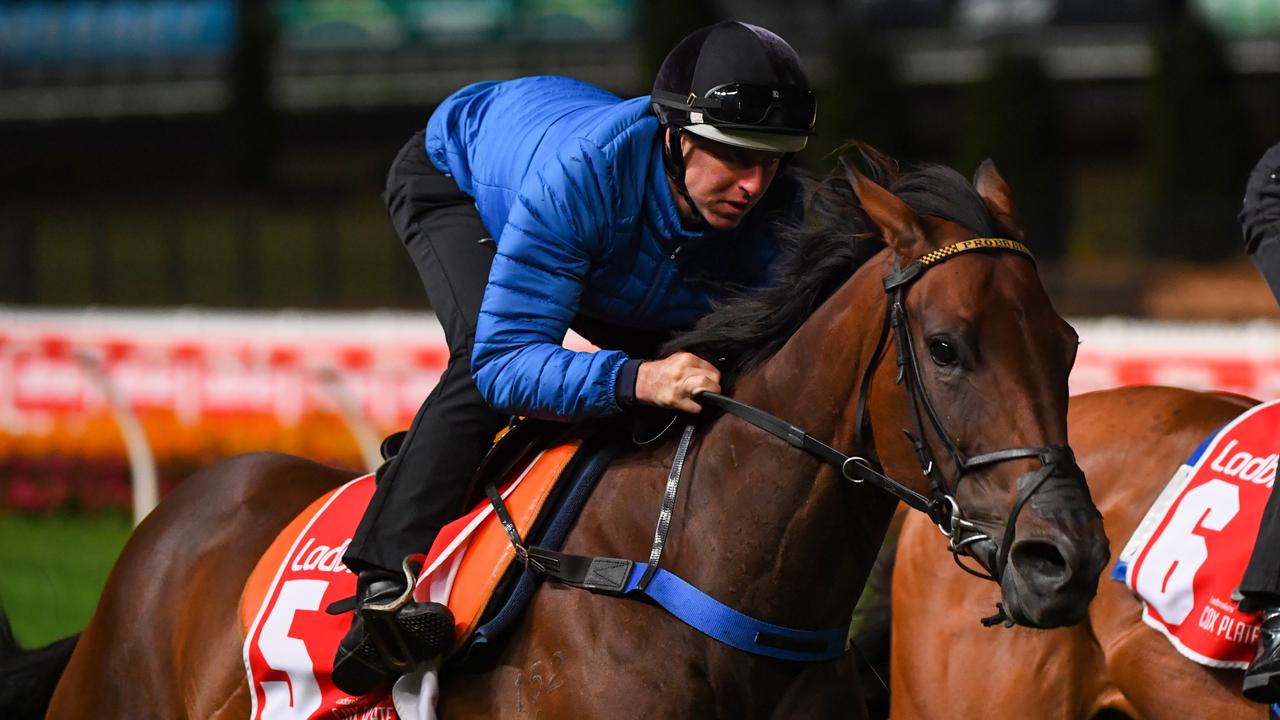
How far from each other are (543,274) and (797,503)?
26.9 inches

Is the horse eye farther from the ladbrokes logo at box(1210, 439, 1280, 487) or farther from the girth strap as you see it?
the ladbrokes logo at box(1210, 439, 1280, 487)

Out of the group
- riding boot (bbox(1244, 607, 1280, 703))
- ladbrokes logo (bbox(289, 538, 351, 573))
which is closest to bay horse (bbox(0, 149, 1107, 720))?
ladbrokes logo (bbox(289, 538, 351, 573))

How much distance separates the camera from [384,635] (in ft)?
10.9

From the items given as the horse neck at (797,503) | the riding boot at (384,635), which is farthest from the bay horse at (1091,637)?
the riding boot at (384,635)

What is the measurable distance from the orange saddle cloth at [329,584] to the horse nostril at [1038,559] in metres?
1.06

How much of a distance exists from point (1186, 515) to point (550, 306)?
2.03 metres

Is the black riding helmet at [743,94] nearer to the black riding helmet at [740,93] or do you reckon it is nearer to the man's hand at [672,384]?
the black riding helmet at [740,93]

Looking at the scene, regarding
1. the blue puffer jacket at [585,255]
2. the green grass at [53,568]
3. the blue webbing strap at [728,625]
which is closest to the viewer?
the blue webbing strap at [728,625]

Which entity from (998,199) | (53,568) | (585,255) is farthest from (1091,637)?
(53,568)

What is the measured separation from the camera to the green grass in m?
7.56

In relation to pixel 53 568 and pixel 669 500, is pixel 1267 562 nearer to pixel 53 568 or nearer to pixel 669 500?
pixel 669 500

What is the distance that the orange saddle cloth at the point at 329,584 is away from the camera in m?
3.34

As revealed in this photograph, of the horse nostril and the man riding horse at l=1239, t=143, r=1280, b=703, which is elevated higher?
the horse nostril

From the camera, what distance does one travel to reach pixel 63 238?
2645cm
